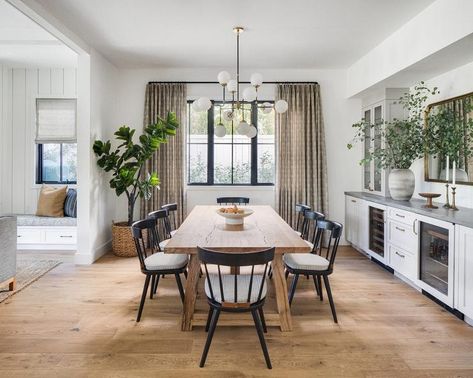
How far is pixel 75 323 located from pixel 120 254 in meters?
2.03

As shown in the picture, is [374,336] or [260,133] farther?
[260,133]

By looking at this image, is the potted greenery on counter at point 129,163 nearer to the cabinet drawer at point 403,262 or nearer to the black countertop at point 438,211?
the black countertop at point 438,211

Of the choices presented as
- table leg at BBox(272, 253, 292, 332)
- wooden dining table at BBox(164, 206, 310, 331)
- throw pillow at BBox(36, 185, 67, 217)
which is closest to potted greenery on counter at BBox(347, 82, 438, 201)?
wooden dining table at BBox(164, 206, 310, 331)

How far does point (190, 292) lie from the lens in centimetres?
270

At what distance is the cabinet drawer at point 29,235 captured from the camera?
5.26 meters

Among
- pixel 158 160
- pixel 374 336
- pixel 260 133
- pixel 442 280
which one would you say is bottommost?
pixel 374 336

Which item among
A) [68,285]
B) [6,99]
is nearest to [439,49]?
[68,285]

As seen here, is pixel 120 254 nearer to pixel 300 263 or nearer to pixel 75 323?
pixel 75 323

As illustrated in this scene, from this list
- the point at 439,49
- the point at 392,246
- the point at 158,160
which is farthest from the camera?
the point at 158,160

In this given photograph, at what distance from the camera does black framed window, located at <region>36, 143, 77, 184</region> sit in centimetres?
595

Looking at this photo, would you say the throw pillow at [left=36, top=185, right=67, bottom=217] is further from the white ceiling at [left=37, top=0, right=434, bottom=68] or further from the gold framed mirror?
the gold framed mirror

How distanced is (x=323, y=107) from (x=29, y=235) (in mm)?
5024

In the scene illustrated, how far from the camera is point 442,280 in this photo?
10.3 feet

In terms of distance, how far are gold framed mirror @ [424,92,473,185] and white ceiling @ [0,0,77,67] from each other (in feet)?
15.3
